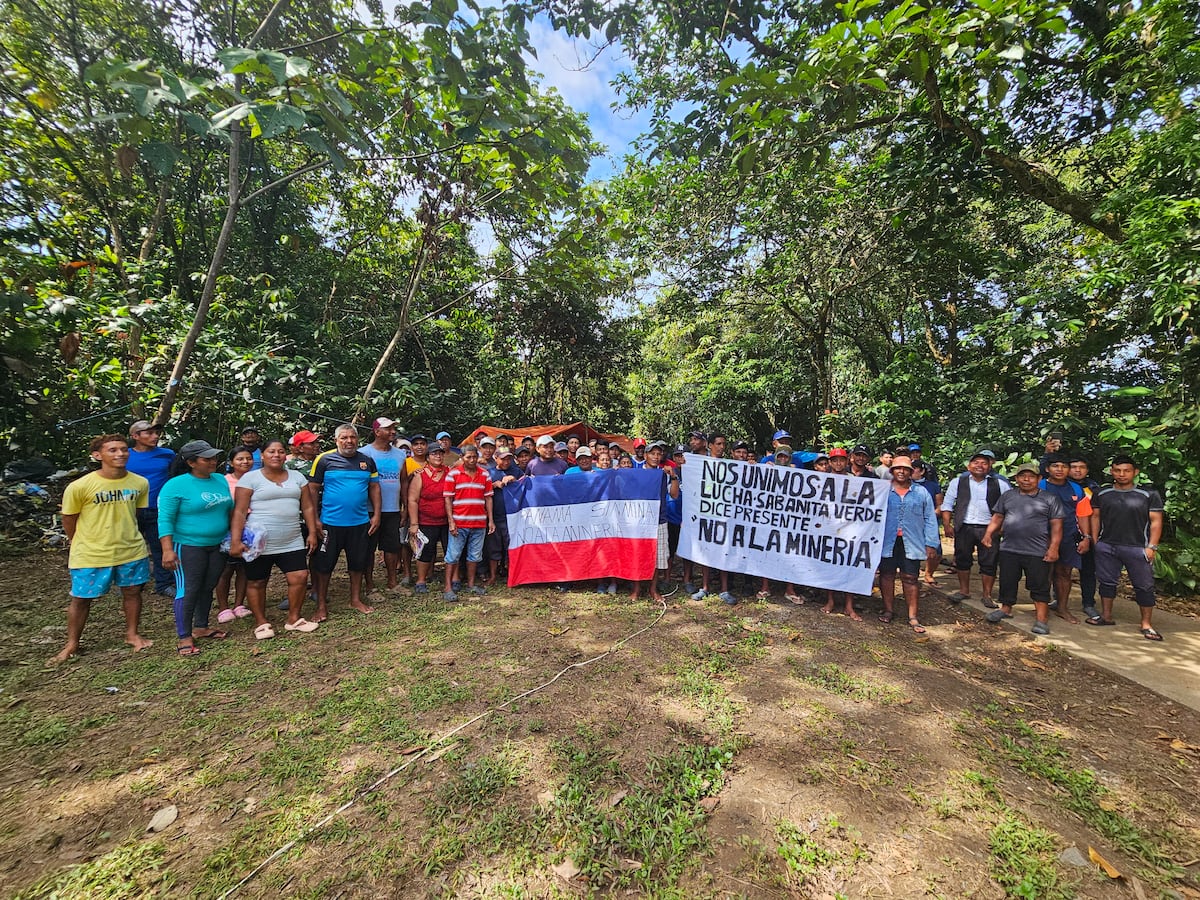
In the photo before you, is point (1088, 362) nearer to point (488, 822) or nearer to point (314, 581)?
point (488, 822)

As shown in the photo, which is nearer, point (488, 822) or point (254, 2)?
point (488, 822)

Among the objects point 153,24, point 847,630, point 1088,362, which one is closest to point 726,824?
point 847,630

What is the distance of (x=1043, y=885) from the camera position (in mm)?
2033

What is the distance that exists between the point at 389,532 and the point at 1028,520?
21.7 feet

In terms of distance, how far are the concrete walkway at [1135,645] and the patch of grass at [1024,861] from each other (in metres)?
2.49

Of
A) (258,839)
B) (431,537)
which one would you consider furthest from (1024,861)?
(431,537)

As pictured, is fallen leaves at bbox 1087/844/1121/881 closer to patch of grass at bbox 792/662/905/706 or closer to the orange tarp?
patch of grass at bbox 792/662/905/706

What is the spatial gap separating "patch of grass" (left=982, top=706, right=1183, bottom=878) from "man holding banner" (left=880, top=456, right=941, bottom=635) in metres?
1.59

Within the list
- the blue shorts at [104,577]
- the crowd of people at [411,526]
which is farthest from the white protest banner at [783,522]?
the blue shorts at [104,577]

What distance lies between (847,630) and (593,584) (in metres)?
2.71

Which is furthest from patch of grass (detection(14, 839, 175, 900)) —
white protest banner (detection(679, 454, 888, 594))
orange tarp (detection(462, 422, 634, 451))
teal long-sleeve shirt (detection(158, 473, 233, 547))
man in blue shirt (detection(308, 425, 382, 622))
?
orange tarp (detection(462, 422, 634, 451))

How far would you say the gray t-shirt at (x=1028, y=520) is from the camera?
15.6 ft

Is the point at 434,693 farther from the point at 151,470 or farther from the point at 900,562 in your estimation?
the point at 900,562

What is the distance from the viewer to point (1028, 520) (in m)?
4.82
